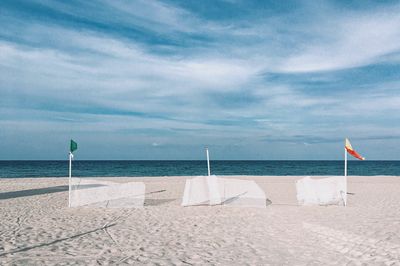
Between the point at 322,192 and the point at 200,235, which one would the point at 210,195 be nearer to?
the point at 322,192

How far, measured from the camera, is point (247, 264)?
5.76 meters

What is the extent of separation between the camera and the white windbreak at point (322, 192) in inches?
488

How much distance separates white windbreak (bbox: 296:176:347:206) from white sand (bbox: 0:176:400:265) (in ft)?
1.89

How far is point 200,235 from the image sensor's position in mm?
7844

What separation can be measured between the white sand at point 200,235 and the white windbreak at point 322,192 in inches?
22.7

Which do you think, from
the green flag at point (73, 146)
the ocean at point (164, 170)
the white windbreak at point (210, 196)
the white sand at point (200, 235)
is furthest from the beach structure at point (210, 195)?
the ocean at point (164, 170)

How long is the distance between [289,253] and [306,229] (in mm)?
2236

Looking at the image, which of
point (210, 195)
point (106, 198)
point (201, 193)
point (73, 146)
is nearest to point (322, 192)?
point (210, 195)

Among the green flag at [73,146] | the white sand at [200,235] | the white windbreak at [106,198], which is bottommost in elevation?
the white sand at [200,235]

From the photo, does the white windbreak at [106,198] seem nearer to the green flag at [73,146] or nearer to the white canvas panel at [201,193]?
the green flag at [73,146]

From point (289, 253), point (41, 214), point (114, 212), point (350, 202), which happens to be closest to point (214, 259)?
point (289, 253)

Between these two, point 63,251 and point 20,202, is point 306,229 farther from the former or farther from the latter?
point 20,202

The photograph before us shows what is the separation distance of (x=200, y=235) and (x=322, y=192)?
20.8ft

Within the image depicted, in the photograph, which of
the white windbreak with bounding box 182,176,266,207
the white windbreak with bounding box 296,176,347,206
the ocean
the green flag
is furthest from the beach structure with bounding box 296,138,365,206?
the ocean
